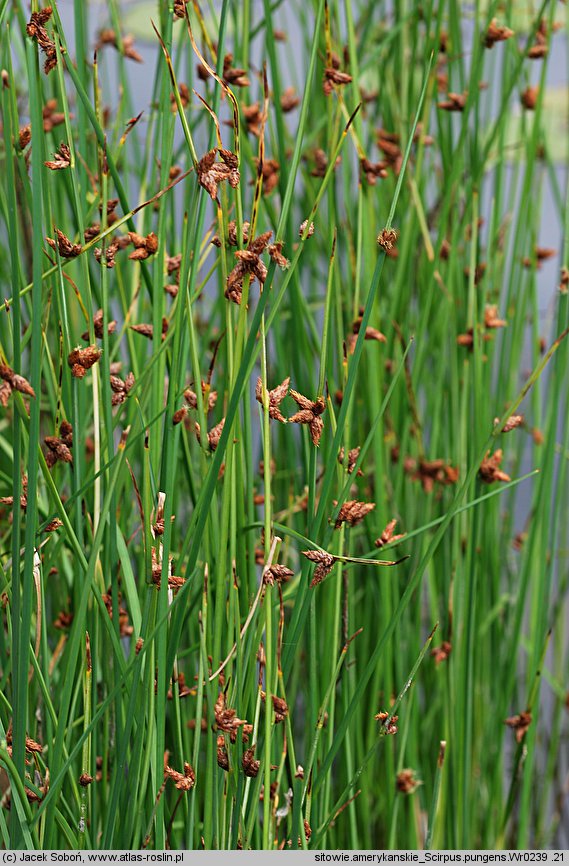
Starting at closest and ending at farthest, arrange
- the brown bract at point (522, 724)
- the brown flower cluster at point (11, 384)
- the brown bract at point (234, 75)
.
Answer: the brown flower cluster at point (11, 384) < the brown bract at point (234, 75) < the brown bract at point (522, 724)

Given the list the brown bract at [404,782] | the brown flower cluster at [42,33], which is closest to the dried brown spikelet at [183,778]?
the brown bract at [404,782]

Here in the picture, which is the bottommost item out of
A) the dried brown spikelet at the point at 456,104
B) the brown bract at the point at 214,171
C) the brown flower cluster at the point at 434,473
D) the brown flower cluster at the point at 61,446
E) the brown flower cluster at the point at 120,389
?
the brown flower cluster at the point at 434,473

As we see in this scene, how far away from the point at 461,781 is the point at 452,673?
89mm

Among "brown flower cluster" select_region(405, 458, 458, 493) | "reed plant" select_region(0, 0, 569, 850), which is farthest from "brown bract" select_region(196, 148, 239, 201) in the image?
"brown flower cluster" select_region(405, 458, 458, 493)

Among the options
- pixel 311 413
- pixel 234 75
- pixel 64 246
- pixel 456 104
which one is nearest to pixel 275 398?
pixel 311 413

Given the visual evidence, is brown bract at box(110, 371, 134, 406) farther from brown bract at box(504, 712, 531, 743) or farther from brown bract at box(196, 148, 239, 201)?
brown bract at box(504, 712, 531, 743)

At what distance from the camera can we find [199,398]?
1.33 ft

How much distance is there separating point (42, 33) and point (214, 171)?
0.11 m

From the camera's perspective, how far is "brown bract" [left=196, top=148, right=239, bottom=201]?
0.33 metres

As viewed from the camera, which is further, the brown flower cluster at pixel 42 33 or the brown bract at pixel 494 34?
the brown bract at pixel 494 34

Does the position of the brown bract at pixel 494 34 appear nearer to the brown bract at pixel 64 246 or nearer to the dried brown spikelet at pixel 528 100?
the dried brown spikelet at pixel 528 100

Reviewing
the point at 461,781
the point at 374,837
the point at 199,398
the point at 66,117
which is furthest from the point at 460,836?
the point at 66,117

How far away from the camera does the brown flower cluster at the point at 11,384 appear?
331 millimetres

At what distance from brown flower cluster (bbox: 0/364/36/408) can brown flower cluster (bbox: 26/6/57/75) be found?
0.14m
